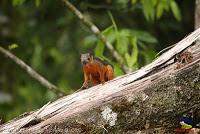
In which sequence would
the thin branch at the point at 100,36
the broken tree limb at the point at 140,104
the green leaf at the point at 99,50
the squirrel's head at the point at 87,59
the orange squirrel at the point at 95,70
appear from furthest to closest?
the thin branch at the point at 100,36
the green leaf at the point at 99,50
the squirrel's head at the point at 87,59
the orange squirrel at the point at 95,70
the broken tree limb at the point at 140,104

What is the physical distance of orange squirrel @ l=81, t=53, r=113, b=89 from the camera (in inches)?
199

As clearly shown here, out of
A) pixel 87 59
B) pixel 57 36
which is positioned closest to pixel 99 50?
pixel 87 59

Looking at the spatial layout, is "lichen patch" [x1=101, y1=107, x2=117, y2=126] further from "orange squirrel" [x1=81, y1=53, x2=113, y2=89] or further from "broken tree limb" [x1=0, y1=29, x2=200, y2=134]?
"orange squirrel" [x1=81, y1=53, x2=113, y2=89]

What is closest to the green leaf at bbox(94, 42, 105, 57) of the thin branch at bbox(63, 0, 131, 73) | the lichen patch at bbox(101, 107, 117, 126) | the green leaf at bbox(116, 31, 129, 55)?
the thin branch at bbox(63, 0, 131, 73)

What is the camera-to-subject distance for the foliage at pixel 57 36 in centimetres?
818

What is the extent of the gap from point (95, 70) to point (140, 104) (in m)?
1.16

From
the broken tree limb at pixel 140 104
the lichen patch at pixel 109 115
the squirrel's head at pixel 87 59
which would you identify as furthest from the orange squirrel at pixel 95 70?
the lichen patch at pixel 109 115

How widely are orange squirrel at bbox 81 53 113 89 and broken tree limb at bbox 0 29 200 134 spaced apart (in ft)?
2.35

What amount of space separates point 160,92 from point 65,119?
667 millimetres

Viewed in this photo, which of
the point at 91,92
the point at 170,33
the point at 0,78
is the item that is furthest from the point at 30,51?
the point at 91,92

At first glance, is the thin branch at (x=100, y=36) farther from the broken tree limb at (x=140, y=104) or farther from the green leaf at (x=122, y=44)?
the broken tree limb at (x=140, y=104)

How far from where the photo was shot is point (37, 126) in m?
4.26

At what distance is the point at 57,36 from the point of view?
8742mm

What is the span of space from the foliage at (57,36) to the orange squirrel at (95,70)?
231cm
